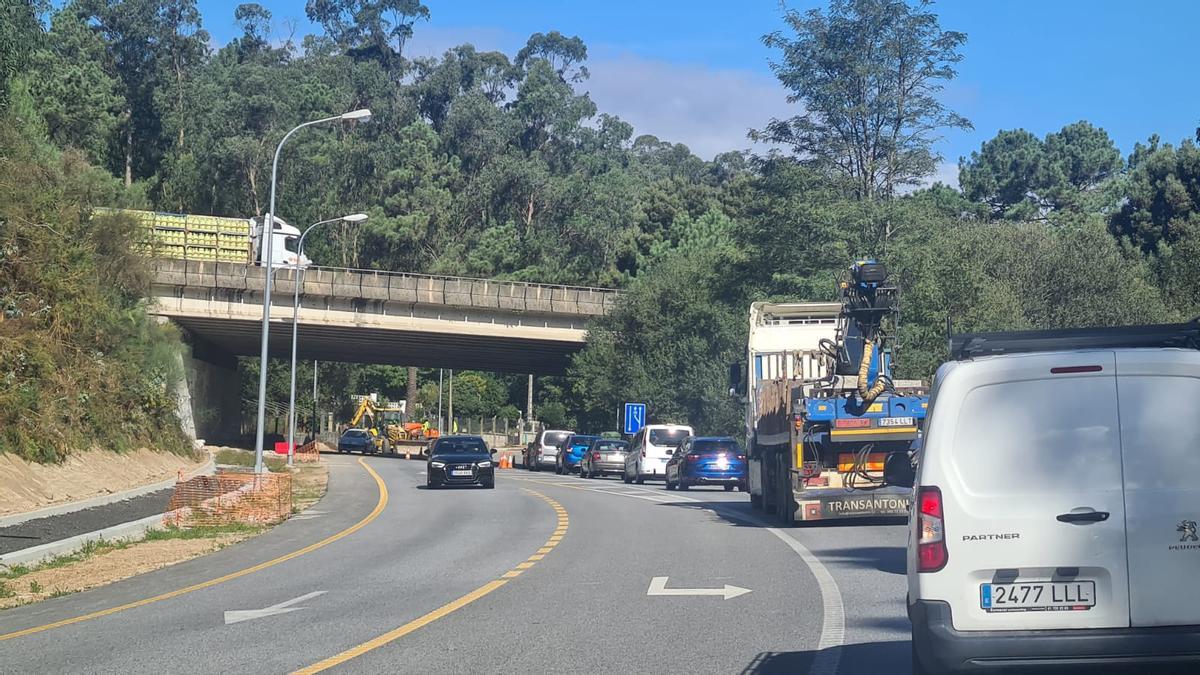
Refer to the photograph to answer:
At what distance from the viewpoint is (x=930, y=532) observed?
744cm

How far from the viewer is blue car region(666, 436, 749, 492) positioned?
123 ft

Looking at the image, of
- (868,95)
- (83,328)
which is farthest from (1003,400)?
(868,95)

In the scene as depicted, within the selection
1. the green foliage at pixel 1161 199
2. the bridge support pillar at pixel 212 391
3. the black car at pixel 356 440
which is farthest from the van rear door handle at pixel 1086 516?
the black car at pixel 356 440

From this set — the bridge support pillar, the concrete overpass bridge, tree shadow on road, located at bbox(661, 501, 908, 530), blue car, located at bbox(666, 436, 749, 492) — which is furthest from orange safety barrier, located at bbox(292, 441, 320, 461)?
tree shadow on road, located at bbox(661, 501, 908, 530)

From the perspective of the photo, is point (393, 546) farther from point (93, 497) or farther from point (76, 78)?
point (76, 78)

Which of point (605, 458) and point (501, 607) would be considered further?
point (605, 458)

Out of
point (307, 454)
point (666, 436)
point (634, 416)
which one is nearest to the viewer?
point (666, 436)

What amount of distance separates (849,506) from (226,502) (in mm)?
11086

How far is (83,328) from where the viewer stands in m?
34.9

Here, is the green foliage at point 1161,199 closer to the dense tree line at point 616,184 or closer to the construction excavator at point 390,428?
the dense tree line at point 616,184

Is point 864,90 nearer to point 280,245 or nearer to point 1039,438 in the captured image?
point 280,245

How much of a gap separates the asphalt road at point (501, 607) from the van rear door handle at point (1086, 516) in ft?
8.48

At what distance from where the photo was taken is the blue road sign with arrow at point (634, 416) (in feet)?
209

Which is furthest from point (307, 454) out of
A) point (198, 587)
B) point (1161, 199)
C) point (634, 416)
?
point (198, 587)
